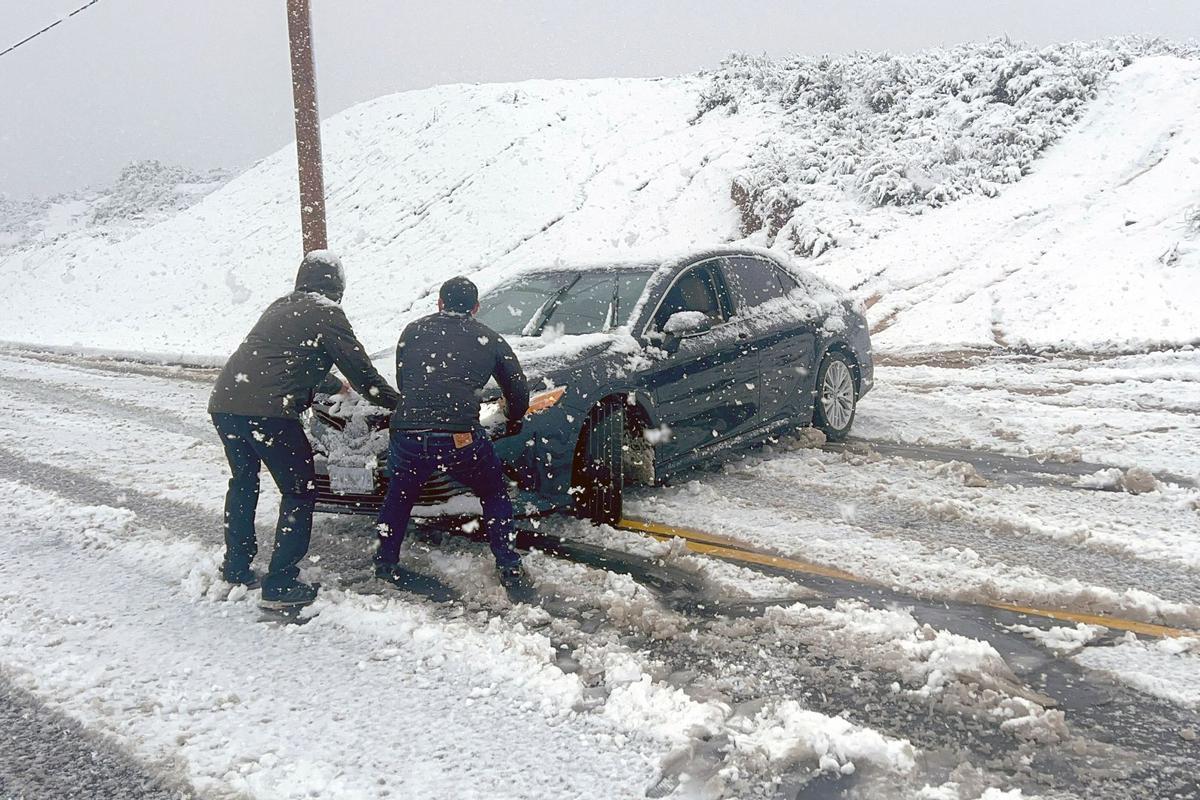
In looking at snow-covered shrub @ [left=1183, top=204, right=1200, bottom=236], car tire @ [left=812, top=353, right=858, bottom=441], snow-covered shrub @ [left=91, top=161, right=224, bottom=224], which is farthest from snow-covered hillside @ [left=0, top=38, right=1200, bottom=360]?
snow-covered shrub @ [left=91, top=161, right=224, bottom=224]

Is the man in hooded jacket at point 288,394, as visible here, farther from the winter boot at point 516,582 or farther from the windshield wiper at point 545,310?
the windshield wiper at point 545,310

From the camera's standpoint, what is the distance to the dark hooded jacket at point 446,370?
3998 mm

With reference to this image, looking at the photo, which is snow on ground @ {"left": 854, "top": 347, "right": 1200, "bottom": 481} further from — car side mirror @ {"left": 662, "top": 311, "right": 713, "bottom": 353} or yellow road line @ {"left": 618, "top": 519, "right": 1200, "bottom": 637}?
yellow road line @ {"left": 618, "top": 519, "right": 1200, "bottom": 637}

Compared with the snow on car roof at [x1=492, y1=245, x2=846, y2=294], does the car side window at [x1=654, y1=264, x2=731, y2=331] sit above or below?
below

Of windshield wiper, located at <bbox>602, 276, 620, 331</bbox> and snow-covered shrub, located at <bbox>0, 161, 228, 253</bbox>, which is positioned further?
snow-covered shrub, located at <bbox>0, 161, 228, 253</bbox>

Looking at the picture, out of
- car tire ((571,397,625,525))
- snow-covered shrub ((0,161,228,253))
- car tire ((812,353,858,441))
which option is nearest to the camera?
car tire ((571,397,625,525))

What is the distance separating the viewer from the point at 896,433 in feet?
24.2

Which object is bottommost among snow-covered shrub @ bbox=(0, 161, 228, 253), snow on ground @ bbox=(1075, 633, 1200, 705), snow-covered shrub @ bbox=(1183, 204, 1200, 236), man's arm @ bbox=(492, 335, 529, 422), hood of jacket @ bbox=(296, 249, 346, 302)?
snow on ground @ bbox=(1075, 633, 1200, 705)

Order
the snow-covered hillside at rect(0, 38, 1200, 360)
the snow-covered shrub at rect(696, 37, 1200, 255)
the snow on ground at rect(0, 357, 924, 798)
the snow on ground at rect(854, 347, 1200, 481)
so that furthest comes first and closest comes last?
the snow-covered shrub at rect(696, 37, 1200, 255), the snow-covered hillside at rect(0, 38, 1200, 360), the snow on ground at rect(854, 347, 1200, 481), the snow on ground at rect(0, 357, 924, 798)

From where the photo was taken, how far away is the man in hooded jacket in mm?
4031

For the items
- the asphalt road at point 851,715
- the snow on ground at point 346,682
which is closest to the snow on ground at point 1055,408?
the asphalt road at point 851,715

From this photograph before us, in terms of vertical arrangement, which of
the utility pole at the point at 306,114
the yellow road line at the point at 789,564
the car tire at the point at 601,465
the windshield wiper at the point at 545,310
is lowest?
the yellow road line at the point at 789,564

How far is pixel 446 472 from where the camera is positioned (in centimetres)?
407

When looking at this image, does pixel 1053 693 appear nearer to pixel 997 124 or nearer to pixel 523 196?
pixel 997 124
